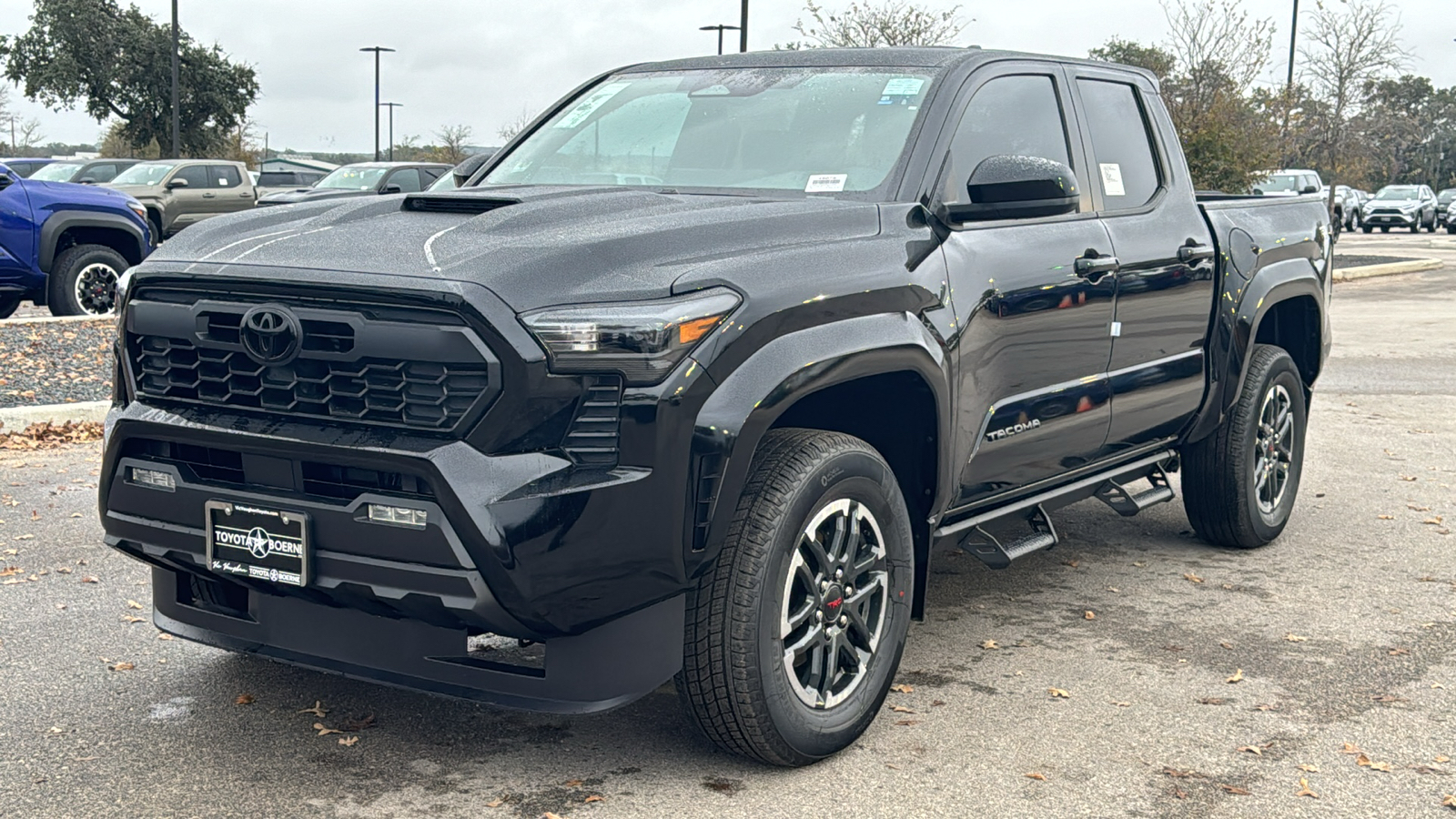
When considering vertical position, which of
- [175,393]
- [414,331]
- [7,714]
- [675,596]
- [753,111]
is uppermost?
[753,111]

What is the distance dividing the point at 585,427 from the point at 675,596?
505 millimetres

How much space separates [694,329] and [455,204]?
3.46 ft

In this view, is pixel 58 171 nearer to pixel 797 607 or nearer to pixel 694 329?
pixel 797 607

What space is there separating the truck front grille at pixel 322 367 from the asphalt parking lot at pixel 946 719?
3.14 feet

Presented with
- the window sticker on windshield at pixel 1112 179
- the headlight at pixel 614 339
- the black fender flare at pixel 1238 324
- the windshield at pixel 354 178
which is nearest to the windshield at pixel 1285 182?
the windshield at pixel 354 178

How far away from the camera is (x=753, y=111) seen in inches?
191

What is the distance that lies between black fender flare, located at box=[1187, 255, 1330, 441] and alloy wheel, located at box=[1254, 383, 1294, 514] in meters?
0.33

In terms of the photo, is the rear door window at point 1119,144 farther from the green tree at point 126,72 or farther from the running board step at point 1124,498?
the green tree at point 126,72

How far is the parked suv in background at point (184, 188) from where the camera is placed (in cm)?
2628

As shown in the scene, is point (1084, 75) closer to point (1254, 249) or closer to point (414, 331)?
point (1254, 249)

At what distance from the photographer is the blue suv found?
43.2 ft

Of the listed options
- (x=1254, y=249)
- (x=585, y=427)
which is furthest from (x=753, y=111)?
(x=1254, y=249)

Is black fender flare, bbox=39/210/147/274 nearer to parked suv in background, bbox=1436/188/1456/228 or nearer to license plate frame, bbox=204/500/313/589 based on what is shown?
license plate frame, bbox=204/500/313/589

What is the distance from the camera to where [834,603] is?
3.91 metres
